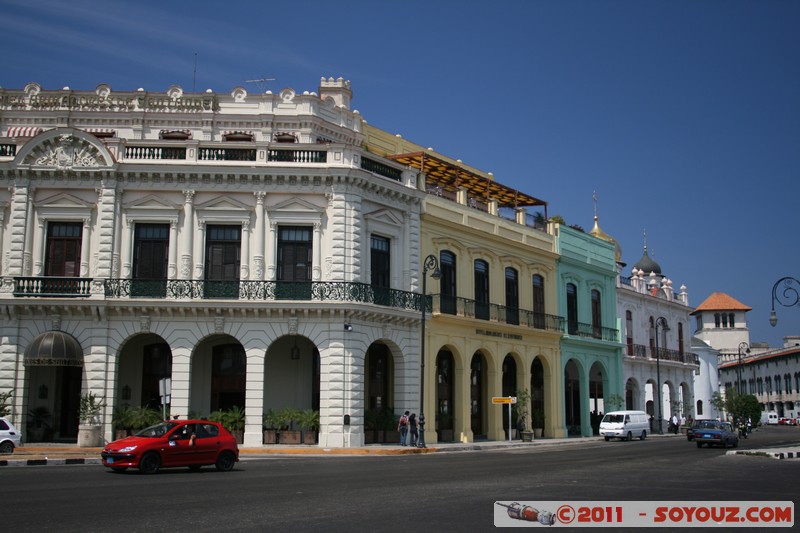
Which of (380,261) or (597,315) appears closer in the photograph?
(380,261)

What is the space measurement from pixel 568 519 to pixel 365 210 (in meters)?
24.3

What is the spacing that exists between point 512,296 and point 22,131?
24792mm

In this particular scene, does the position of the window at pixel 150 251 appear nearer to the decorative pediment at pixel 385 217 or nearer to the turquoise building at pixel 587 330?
the decorative pediment at pixel 385 217

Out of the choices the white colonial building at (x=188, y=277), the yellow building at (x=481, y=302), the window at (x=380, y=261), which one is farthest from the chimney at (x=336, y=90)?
the window at (x=380, y=261)

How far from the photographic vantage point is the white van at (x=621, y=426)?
46344 mm

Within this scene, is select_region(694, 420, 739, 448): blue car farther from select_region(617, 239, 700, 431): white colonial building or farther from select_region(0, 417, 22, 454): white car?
select_region(0, 417, 22, 454): white car

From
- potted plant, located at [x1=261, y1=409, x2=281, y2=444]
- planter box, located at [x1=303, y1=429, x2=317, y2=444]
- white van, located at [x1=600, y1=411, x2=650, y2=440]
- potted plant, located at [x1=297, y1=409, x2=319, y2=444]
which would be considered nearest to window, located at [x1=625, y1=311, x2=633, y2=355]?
white van, located at [x1=600, y1=411, x2=650, y2=440]

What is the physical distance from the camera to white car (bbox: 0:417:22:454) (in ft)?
89.4

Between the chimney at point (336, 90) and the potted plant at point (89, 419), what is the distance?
17280 mm

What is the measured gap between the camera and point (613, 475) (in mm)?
20828

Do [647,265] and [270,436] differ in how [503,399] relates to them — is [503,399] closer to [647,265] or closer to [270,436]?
[270,436]

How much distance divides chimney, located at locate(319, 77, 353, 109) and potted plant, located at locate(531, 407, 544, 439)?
19116 millimetres

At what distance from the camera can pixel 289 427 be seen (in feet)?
109

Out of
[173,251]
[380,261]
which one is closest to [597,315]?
[380,261]
